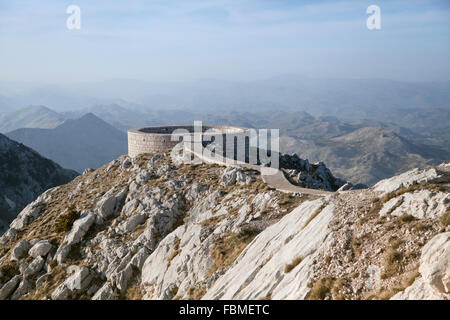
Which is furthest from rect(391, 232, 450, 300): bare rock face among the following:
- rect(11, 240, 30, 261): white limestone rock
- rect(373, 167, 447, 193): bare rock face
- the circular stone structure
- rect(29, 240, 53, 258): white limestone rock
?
the circular stone structure

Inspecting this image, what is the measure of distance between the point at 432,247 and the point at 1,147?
384ft

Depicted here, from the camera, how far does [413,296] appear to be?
44.1 feet

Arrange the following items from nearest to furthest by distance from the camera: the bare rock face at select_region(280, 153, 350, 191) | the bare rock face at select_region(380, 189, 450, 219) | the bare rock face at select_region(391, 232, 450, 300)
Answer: the bare rock face at select_region(391, 232, 450, 300), the bare rock face at select_region(380, 189, 450, 219), the bare rock face at select_region(280, 153, 350, 191)

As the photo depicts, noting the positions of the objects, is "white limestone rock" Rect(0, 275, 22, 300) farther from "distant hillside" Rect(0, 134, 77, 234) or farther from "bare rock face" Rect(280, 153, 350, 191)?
"distant hillside" Rect(0, 134, 77, 234)

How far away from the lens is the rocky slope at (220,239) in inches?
622

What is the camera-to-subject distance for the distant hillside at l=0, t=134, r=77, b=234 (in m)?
94.8

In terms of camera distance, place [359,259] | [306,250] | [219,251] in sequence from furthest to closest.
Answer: [219,251] → [306,250] → [359,259]

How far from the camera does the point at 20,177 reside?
104 meters

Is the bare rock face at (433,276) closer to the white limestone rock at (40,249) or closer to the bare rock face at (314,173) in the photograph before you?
the bare rock face at (314,173)

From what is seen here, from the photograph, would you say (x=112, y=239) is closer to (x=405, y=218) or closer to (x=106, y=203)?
(x=106, y=203)

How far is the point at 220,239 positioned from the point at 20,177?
9455 centimetres

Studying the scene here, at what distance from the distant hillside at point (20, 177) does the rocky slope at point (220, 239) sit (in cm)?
5408

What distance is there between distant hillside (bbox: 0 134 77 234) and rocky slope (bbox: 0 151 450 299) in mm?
54081
